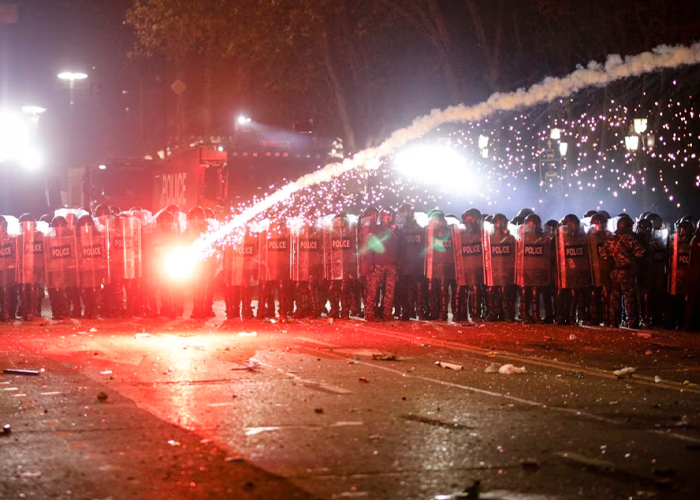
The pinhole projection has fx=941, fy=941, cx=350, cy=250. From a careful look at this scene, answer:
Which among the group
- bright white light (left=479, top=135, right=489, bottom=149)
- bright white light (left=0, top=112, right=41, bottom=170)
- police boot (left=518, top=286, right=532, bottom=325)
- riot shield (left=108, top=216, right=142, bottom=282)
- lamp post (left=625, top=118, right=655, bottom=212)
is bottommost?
police boot (left=518, top=286, right=532, bottom=325)

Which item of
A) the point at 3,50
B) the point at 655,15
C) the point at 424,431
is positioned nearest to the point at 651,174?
the point at 655,15

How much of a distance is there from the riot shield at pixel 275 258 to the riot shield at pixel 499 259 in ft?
12.0

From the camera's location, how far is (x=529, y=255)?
1664cm

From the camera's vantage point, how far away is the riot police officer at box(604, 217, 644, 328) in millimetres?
15930

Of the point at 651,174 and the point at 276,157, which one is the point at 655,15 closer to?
the point at 651,174

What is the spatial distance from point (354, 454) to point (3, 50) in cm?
4714

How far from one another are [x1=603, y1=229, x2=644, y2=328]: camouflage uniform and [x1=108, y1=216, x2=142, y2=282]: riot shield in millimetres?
8597

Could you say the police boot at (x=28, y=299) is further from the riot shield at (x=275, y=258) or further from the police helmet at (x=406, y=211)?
the police helmet at (x=406, y=211)

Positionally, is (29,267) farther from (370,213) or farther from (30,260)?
(370,213)

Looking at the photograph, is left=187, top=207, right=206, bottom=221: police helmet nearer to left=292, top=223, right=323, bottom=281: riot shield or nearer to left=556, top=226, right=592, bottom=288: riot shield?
left=292, top=223, right=323, bottom=281: riot shield

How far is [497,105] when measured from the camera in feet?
71.8

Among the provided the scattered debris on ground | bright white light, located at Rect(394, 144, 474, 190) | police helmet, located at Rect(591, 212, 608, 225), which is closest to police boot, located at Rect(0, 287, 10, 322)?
the scattered debris on ground

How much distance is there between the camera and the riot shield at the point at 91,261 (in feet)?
57.8

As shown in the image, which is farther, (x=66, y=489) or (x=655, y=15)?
(x=655, y=15)
